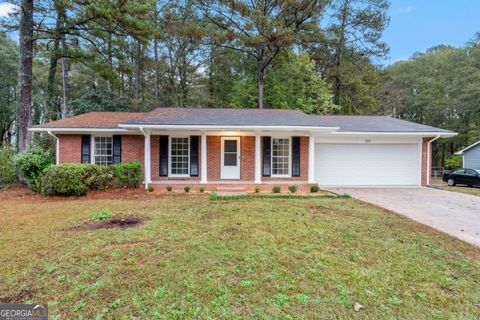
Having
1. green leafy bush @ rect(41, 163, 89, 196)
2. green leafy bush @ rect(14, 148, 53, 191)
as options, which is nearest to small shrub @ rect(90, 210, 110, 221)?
green leafy bush @ rect(41, 163, 89, 196)

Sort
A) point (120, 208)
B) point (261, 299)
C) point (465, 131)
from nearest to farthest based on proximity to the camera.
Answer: point (261, 299) < point (120, 208) < point (465, 131)

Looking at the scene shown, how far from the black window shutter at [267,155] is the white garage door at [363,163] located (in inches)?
99.8

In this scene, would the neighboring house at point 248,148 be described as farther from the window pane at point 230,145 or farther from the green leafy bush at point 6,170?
the green leafy bush at point 6,170

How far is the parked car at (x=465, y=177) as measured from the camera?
14242mm

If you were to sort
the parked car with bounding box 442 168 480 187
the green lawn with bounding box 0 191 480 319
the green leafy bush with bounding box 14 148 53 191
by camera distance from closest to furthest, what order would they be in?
the green lawn with bounding box 0 191 480 319, the green leafy bush with bounding box 14 148 53 191, the parked car with bounding box 442 168 480 187

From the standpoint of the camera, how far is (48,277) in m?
3.06

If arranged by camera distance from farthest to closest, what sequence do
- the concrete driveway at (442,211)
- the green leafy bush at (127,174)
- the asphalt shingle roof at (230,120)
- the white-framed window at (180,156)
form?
1. the white-framed window at (180,156)
2. the asphalt shingle roof at (230,120)
3. the green leafy bush at (127,174)
4. the concrete driveway at (442,211)

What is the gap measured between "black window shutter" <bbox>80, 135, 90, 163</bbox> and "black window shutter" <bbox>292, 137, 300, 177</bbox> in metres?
9.03

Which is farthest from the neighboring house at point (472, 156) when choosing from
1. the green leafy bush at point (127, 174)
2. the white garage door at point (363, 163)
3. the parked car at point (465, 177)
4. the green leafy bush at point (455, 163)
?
the green leafy bush at point (127, 174)

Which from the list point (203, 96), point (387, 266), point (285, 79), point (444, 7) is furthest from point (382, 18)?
point (387, 266)

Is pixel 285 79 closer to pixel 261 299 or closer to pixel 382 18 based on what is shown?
pixel 382 18

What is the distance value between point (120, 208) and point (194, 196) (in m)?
2.56

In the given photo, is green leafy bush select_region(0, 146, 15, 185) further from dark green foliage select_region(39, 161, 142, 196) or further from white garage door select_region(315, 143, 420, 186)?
white garage door select_region(315, 143, 420, 186)

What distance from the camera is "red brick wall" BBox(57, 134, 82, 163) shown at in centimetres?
1054
